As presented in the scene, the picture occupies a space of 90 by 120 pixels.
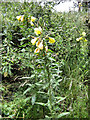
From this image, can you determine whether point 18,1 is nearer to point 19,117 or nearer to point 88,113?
point 19,117

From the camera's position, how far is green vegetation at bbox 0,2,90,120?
35.4 inches

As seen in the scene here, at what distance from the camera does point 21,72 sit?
1555 millimetres

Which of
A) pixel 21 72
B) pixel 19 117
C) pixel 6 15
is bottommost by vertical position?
pixel 19 117

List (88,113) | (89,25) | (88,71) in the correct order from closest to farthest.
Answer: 1. (88,113)
2. (88,71)
3. (89,25)

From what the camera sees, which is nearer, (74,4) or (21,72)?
(21,72)

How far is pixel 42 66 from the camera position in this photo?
1.07m

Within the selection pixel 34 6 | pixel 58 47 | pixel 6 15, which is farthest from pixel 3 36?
pixel 58 47

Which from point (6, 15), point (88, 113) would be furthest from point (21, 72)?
point (88, 113)

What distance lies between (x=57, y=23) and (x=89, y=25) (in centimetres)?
48

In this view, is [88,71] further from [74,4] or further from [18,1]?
[18,1]

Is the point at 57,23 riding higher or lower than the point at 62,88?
higher

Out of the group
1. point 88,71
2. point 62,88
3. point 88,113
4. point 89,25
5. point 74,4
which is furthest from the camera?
point 74,4

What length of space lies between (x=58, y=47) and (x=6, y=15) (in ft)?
2.83

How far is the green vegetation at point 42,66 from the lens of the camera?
0.90 metres
